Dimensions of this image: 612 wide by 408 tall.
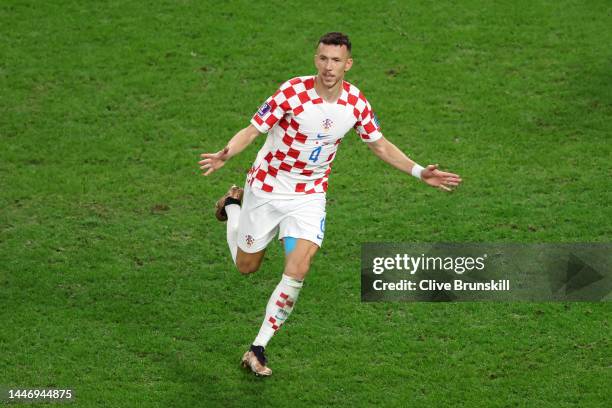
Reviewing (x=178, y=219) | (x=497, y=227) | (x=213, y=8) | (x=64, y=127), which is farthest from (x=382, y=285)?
(x=213, y=8)

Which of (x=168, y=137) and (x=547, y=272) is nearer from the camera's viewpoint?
(x=547, y=272)

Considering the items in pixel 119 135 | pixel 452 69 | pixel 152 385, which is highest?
pixel 452 69

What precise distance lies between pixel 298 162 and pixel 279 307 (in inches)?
46.8

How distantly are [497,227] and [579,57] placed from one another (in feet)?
12.9

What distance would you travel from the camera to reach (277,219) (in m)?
9.27

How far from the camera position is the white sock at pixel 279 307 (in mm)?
9016

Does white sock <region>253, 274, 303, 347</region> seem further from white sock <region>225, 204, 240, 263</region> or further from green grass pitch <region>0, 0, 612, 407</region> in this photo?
white sock <region>225, 204, 240, 263</region>

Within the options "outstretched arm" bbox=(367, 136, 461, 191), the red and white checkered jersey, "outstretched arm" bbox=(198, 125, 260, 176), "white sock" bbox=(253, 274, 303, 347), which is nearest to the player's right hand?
"outstretched arm" bbox=(198, 125, 260, 176)

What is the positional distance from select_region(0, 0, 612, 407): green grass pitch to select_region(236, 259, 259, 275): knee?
0.47 meters

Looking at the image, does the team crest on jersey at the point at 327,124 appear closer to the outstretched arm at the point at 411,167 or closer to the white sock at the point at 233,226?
the outstretched arm at the point at 411,167

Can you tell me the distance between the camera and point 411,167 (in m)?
9.24

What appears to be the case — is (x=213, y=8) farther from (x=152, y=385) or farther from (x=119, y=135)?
(x=152, y=385)

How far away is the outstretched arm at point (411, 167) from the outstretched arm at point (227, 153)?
1096mm

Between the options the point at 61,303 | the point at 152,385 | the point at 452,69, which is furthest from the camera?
the point at 452,69
